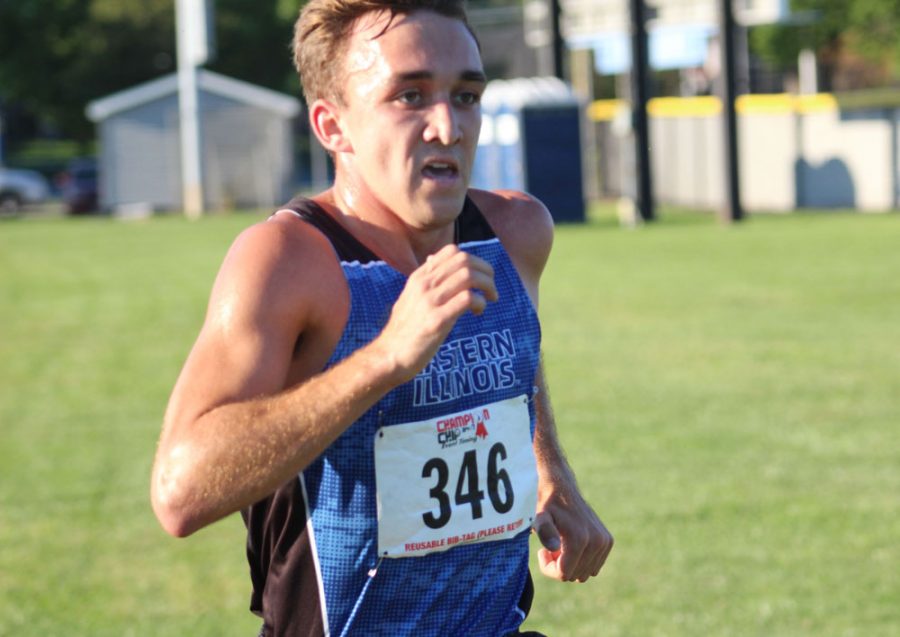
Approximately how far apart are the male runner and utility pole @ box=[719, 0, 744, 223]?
91.9ft

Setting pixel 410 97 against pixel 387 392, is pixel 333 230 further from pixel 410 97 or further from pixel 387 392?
pixel 387 392

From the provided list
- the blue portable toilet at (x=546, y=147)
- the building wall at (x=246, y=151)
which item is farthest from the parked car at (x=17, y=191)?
the blue portable toilet at (x=546, y=147)

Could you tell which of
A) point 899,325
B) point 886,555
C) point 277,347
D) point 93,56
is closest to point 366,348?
point 277,347

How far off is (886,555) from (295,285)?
5.33m

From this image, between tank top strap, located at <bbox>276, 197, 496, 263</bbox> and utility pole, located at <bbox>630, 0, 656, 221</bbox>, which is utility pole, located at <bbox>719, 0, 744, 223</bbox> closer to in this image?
utility pole, located at <bbox>630, 0, 656, 221</bbox>

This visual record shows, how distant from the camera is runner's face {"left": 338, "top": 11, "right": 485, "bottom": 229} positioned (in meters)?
3.22

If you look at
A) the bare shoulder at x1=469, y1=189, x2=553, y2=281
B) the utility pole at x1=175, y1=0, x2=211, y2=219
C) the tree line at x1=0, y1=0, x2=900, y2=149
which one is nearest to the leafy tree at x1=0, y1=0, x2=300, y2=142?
the tree line at x1=0, y1=0, x2=900, y2=149

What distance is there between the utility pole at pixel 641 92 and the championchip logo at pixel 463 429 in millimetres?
29247

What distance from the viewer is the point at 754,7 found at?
4122cm

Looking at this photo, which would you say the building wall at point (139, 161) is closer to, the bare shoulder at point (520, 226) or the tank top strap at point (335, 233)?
the bare shoulder at point (520, 226)

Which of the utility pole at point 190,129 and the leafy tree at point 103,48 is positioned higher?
the leafy tree at point 103,48

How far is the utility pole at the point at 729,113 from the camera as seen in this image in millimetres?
31000

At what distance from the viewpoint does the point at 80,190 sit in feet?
159

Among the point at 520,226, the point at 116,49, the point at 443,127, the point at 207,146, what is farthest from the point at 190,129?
the point at 443,127
